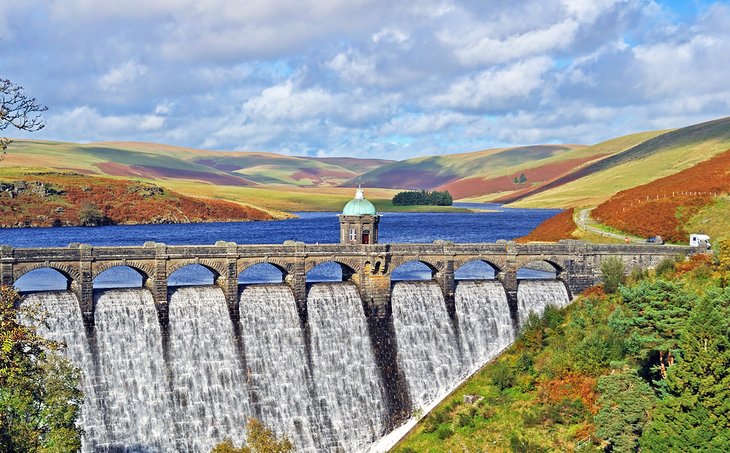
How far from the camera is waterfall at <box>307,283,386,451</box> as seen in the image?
77.6 metres

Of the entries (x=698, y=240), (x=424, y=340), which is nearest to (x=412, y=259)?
(x=424, y=340)

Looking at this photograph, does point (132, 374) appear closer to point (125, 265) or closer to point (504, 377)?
point (125, 265)

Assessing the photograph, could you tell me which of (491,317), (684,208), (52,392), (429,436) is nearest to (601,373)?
(429,436)

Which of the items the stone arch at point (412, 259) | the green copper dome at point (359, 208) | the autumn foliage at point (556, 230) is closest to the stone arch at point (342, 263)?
the stone arch at point (412, 259)

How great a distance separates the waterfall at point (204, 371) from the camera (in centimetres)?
7125

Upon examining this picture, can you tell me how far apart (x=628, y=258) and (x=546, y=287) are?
480 inches

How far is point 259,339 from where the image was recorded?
77875 millimetres

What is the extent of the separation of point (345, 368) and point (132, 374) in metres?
20.4

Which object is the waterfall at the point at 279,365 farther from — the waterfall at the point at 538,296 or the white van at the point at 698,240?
the white van at the point at 698,240

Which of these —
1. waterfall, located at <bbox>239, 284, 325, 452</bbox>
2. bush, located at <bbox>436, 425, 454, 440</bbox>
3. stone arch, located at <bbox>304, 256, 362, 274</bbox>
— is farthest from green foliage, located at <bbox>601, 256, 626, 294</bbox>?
waterfall, located at <bbox>239, 284, 325, 452</bbox>

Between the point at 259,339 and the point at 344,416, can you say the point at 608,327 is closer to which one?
the point at 344,416

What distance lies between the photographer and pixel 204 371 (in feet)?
243

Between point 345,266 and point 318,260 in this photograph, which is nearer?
point 318,260

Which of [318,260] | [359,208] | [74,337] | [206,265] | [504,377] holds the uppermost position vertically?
[359,208]
